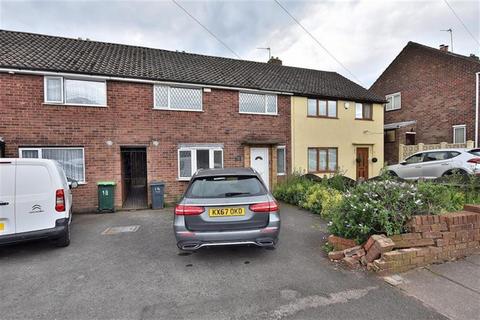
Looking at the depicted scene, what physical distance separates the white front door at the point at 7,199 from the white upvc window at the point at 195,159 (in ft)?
18.0

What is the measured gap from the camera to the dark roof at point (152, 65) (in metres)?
8.52

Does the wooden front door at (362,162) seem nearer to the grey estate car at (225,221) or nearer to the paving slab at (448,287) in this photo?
the paving slab at (448,287)

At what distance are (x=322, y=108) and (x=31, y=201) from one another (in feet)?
39.1

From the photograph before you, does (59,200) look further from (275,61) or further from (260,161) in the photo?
(275,61)

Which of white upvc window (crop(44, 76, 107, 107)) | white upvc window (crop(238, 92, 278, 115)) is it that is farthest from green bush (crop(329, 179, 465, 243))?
white upvc window (crop(44, 76, 107, 107))

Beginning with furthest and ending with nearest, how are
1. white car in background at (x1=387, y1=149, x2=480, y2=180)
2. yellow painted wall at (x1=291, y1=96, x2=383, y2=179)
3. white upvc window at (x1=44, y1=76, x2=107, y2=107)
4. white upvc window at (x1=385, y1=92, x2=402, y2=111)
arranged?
white upvc window at (x1=385, y1=92, x2=402, y2=111) < yellow painted wall at (x1=291, y1=96, x2=383, y2=179) < white car in background at (x1=387, y1=149, x2=480, y2=180) < white upvc window at (x1=44, y1=76, x2=107, y2=107)

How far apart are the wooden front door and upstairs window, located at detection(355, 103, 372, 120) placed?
180cm

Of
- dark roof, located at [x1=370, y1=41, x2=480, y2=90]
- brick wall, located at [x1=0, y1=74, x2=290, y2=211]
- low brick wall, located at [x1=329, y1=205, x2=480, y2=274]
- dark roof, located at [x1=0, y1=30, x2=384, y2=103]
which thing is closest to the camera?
low brick wall, located at [x1=329, y1=205, x2=480, y2=274]

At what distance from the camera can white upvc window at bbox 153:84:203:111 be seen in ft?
30.6

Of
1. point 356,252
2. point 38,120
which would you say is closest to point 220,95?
point 38,120

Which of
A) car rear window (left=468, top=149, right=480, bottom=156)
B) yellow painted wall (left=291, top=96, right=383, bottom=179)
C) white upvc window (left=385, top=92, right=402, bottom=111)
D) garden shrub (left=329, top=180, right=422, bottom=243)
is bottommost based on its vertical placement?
garden shrub (left=329, top=180, right=422, bottom=243)

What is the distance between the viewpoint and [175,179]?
941cm

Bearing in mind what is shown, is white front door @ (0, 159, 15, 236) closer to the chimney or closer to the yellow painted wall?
the yellow painted wall

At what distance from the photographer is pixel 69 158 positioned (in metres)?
8.27
